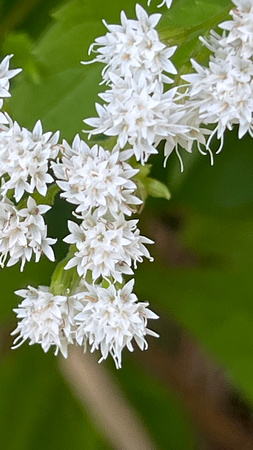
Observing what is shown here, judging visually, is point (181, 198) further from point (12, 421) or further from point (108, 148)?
point (12, 421)

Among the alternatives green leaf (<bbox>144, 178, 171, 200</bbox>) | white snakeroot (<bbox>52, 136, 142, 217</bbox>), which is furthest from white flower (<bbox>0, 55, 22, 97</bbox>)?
green leaf (<bbox>144, 178, 171, 200</bbox>)

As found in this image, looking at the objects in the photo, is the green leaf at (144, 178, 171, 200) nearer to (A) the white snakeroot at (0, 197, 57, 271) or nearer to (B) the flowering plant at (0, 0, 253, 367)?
Result: (B) the flowering plant at (0, 0, 253, 367)

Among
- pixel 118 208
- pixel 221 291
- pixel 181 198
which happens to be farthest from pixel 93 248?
pixel 221 291

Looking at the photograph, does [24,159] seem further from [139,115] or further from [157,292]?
[157,292]

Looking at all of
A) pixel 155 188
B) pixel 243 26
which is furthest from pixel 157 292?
pixel 243 26

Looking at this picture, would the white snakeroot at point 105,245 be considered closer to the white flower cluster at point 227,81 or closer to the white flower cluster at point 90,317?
the white flower cluster at point 90,317
